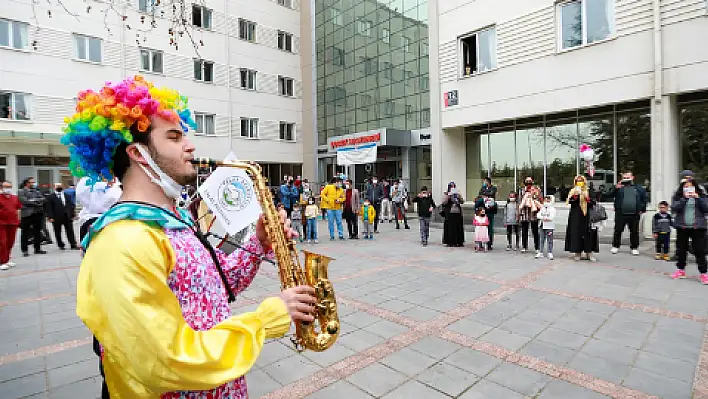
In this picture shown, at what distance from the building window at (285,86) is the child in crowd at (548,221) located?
75.2ft

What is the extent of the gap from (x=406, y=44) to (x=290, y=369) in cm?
2239

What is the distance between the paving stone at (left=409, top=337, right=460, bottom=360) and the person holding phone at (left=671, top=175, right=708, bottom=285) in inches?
217

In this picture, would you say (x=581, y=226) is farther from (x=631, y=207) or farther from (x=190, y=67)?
(x=190, y=67)

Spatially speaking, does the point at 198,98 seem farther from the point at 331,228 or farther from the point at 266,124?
the point at 331,228

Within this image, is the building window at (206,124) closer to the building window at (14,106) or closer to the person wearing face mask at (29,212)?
the building window at (14,106)

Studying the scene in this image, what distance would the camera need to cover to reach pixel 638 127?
1138 cm

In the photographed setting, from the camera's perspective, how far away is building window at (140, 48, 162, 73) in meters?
21.6

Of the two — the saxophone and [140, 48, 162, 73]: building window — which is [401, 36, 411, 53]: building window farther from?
the saxophone

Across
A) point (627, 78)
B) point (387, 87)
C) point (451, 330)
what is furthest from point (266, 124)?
point (451, 330)

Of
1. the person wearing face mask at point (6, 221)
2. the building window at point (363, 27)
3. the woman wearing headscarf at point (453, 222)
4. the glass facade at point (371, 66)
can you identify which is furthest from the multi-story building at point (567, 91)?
the person wearing face mask at point (6, 221)

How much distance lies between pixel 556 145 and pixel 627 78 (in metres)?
3.07

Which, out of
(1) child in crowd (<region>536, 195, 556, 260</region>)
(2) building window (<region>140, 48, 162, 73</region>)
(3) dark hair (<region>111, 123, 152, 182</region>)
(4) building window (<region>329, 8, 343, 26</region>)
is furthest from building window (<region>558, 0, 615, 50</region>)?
(2) building window (<region>140, 48, 162, 73</region>)

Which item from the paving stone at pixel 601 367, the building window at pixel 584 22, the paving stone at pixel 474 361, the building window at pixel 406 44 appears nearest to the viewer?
the paving stone at pixel 601 367

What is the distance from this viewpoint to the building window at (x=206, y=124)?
23406 millimetres
